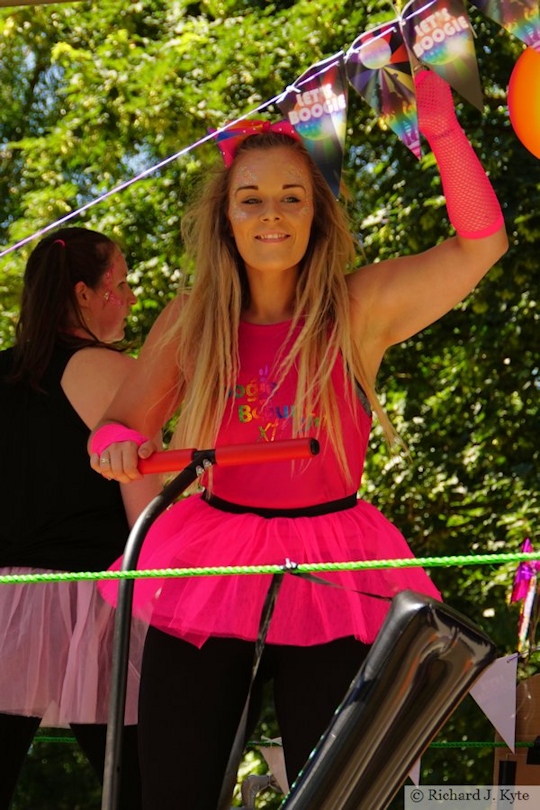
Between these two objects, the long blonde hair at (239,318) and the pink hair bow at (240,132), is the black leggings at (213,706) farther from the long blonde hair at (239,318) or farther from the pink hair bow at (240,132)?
the pink hair bow at (240,132)

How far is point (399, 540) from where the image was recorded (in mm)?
2266

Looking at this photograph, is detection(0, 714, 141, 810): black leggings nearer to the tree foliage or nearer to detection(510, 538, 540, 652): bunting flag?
detection(510, 538, 540, 652): bunting flag

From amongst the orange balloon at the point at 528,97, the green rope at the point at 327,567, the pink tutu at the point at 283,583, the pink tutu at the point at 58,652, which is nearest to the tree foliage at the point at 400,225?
the orange balloon at the point at 528,97

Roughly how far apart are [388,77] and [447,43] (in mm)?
179

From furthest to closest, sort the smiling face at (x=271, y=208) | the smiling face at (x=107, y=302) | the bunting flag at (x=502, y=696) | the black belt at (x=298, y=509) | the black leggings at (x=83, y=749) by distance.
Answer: the bunting flag at (x=502, y=696), the smiling face at (x=107, y=302), the black leggings at (x=83, y=749), the smiling face at (x=271, y=208), the black belt at (x=298, y=509)

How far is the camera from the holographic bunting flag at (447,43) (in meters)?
2.37

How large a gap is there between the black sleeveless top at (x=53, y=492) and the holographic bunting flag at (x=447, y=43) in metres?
0.99

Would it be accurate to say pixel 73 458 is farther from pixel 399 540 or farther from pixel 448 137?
pixel 448 137

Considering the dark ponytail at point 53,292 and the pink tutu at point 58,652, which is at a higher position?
the dark ponytail at point 53,292

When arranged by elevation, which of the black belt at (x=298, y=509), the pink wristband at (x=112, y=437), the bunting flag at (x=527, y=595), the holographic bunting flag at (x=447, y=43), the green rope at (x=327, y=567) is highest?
the holographic bunting flag at (x=447, y=43)

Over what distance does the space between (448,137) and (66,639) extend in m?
1.31

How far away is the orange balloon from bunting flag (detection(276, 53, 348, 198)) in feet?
1.46

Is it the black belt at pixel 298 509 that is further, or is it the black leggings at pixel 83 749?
the black leggings at pixel 83 749

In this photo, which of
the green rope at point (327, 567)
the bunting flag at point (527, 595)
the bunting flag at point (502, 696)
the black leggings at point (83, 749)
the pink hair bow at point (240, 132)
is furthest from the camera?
the bunting flag at point (527, 595)
